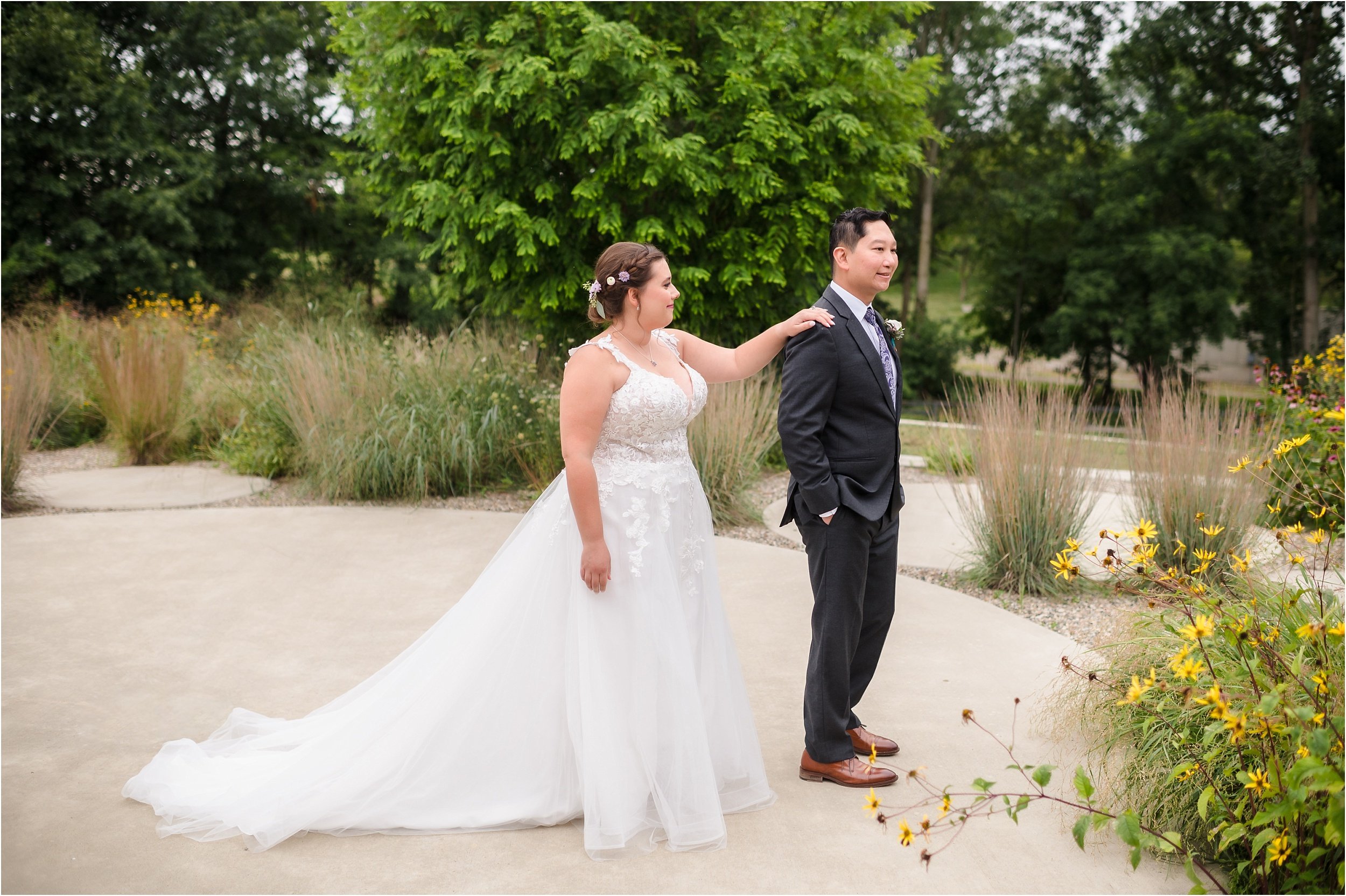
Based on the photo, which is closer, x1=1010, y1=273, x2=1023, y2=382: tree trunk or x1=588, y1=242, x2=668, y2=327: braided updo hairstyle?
x1=588, y1=242, x2=668, y2=327: braided updo hairstyle

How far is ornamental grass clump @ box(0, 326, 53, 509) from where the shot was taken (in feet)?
22.2

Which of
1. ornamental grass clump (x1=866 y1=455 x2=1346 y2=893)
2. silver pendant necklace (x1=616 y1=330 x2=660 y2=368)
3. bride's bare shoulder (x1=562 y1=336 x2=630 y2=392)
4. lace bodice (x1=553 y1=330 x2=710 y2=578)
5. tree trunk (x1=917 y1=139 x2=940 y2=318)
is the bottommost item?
ornamental grass clump (x1=866 y1=455 x2=1346 y2=893)

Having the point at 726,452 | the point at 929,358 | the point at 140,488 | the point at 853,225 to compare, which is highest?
the point at 929,358

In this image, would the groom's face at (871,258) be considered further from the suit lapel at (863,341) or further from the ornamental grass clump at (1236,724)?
the ornamental grass clump at (1236,724)

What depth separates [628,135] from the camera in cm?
907

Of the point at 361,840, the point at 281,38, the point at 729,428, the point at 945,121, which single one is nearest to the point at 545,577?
the point at 361,840

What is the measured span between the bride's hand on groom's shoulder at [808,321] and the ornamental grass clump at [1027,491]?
2631mm

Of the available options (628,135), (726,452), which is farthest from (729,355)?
(628,135)

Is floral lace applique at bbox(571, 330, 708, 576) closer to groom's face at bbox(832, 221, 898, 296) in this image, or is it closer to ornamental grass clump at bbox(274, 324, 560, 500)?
groom's face at bbox(832, 221, 898, 296)

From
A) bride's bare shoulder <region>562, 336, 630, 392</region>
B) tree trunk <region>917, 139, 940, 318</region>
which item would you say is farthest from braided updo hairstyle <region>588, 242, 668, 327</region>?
tree trunk <region>917, 139, 940, 318</region>

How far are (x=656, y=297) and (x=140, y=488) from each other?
6.32 m

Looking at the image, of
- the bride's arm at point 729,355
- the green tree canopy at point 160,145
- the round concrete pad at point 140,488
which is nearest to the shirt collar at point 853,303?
the bride's arm at point 729,355

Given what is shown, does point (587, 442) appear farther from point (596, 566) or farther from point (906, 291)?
point (906, 291)

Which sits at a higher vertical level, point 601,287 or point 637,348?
point 601,287
